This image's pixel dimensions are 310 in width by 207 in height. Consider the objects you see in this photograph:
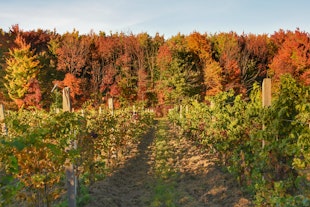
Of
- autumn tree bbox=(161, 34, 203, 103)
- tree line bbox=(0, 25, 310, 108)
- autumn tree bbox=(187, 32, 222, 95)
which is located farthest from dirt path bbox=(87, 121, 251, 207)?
autumn tree bbox=(187, 32, 222, 95)

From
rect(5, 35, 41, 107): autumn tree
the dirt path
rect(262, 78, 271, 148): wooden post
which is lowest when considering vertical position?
the dirt path

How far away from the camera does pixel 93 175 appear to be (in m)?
7.49

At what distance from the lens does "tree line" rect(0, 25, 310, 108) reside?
35.1m

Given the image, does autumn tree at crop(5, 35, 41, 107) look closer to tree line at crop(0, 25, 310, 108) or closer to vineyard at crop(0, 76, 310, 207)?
tree line at crop(0, 25, 310, 108)

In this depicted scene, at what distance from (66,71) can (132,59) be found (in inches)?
360

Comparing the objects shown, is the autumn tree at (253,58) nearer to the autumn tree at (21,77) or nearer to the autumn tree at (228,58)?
the autumn tree at (228,58)

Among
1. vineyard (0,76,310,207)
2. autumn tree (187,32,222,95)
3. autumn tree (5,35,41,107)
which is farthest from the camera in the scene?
autumn tree (187,32,222,95)

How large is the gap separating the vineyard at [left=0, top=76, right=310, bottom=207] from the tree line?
82.2 feet

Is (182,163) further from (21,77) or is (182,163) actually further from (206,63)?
(206,63)

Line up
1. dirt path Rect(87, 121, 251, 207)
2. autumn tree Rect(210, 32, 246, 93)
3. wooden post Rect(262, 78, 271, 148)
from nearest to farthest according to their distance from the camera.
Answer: wooden post Rect(262, 78, 271, 148), dirt path Rect(87, 121, 251, 207), autumn tree Rect(210, 32, 246, 93)

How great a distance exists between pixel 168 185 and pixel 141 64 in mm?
36268

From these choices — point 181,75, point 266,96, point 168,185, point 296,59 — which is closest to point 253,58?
point 296,59

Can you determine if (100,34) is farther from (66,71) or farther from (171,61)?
(171,61)

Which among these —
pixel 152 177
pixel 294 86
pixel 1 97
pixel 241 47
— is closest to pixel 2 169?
pixel 152 177
